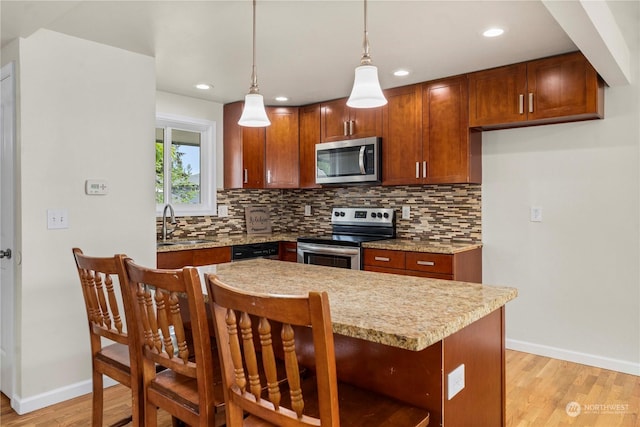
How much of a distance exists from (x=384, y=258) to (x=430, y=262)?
0.40m

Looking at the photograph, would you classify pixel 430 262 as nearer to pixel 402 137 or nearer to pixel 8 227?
pixel 402 137

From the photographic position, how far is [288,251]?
14.5 ft

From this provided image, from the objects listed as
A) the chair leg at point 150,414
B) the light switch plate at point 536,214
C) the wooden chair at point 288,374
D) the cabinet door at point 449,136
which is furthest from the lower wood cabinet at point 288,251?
the wooden chair at point 288,374

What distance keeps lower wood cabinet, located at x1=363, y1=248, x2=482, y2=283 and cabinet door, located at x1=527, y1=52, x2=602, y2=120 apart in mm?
1161

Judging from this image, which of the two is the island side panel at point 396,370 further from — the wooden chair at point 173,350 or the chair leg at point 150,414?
the chair leg at point 150,414

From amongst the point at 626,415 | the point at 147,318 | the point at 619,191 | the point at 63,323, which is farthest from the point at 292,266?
the point at 619,191

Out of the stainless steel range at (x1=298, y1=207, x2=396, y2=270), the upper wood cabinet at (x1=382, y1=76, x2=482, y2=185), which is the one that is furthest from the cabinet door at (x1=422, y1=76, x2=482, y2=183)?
the stainless steel range at (x1=298, y1=207, x2=396, y2=270)

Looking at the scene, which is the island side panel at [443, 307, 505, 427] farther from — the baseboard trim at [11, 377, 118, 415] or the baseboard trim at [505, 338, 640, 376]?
the baseboard trim at [11, 377, 118, 415]

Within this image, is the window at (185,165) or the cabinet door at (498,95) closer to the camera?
the cabinet door at (498,95)

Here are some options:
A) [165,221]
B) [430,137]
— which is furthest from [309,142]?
[165,221]

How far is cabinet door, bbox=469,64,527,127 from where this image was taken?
3.20 m

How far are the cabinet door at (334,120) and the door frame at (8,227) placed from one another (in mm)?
2598

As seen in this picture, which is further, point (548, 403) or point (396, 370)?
point (548, 403)

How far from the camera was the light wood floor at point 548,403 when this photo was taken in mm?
2367
